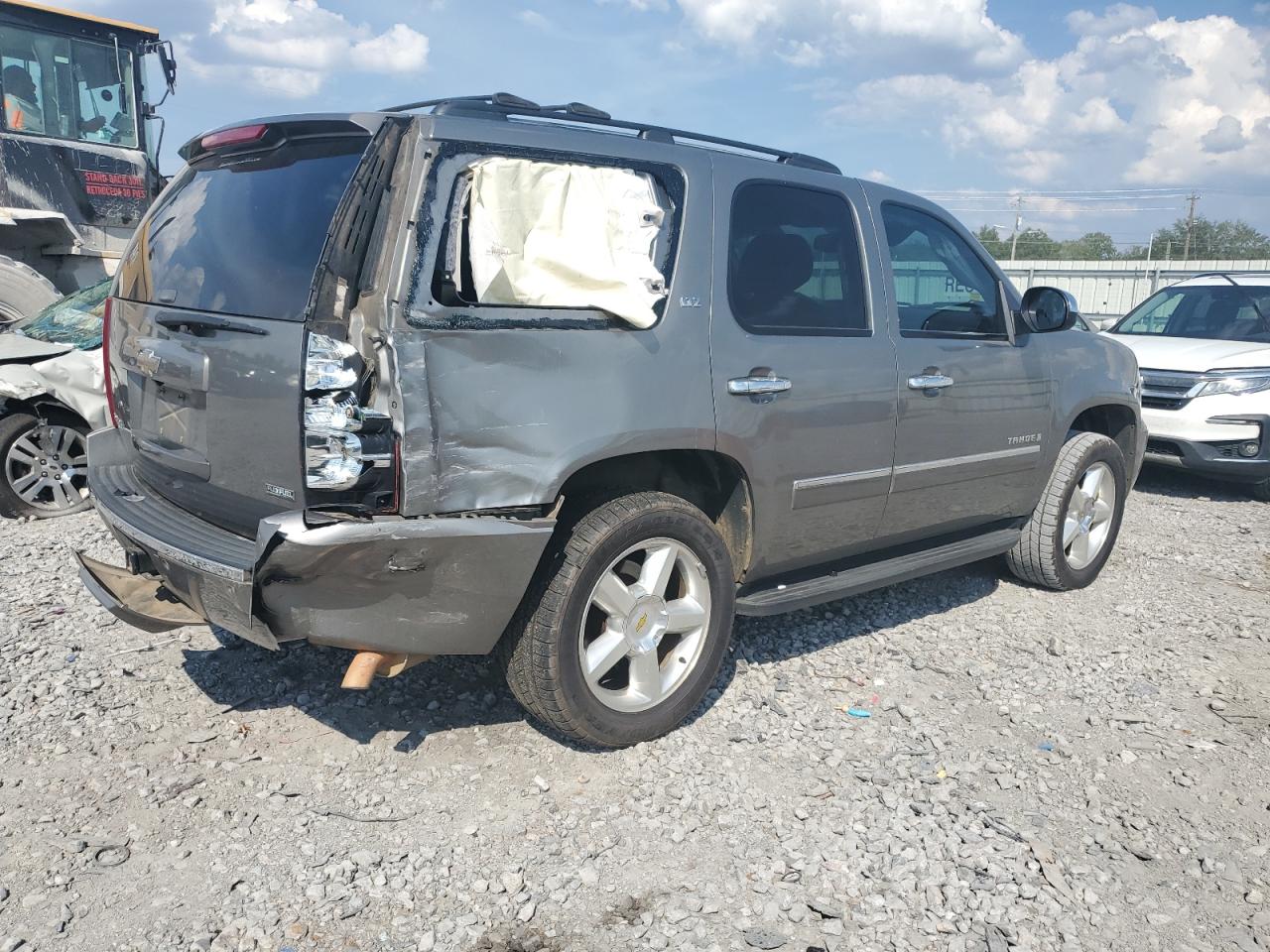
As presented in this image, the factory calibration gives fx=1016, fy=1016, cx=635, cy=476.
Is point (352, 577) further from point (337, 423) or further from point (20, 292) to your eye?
point (20, 292)

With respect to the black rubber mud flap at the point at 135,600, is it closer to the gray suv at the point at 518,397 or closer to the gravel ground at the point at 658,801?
the gray suv at the point at 518,397

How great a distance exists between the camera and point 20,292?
8.63 m

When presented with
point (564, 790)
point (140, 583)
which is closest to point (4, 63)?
point (140, 583)

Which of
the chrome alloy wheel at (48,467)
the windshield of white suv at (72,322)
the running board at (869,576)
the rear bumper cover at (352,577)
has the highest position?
the windshield of white suv at (72,322)

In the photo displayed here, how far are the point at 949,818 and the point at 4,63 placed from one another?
10.8m

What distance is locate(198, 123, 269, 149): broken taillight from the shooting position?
10.6 ft

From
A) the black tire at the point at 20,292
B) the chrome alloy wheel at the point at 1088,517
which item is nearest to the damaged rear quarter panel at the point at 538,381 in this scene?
the chrome alloy wheel at the point at 1088,517

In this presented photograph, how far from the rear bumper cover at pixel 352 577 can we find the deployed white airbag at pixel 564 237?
0.71 m

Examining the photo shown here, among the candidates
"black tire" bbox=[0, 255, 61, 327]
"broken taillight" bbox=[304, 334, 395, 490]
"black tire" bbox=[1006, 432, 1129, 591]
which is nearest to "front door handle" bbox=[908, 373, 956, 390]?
"black tire" bbox=[1006, 432, 1129, 591]

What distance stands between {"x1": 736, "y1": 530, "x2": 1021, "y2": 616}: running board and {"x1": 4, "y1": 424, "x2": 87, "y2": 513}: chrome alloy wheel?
14.9 ft

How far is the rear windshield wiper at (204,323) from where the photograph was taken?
2.92 metres

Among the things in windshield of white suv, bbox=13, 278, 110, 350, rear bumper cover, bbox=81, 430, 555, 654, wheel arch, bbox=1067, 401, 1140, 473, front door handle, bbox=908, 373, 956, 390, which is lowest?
rear bumper cover, bbox=81, 430, 555, 654

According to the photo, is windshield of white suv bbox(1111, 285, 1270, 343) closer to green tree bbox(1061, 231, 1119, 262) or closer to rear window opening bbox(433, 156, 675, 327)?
rear window opening bbox(433, 156, 675, 327)

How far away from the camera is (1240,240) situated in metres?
49.4
